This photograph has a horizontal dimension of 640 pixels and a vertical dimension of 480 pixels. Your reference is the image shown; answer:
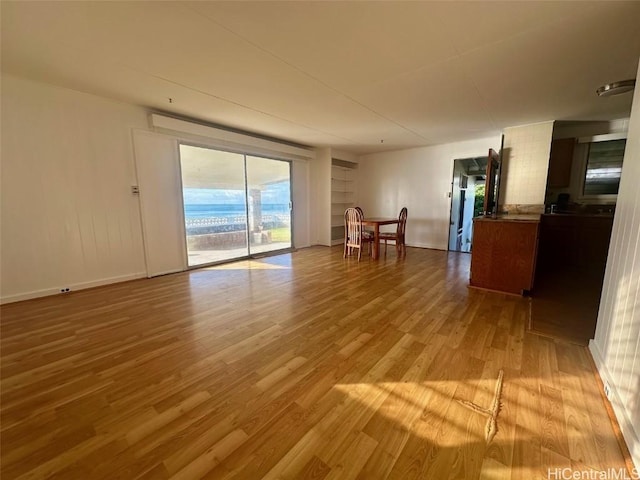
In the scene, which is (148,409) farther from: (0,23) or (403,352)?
(0,23)

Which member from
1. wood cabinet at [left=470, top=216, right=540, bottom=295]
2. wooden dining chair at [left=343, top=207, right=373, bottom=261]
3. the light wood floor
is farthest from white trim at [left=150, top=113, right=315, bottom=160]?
wood cabinet at [left=470, top=216, right=540, bottom=295]

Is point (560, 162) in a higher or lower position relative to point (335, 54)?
lower

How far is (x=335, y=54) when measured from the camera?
2.19 m

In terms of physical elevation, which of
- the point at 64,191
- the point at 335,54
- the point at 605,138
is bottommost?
the point at 64,191

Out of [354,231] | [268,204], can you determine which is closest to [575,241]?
[354,231]

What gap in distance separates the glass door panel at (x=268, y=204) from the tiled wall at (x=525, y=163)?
4.33 m

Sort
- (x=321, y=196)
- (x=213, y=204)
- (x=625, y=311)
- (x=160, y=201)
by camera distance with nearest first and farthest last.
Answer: (x=625, y=311), (x=160, y=201), (x=213, y=204), (x=321, y=196)

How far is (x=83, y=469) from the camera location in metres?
1.07

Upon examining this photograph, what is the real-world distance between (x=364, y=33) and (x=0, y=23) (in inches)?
106

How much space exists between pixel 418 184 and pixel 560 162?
98.6 inches

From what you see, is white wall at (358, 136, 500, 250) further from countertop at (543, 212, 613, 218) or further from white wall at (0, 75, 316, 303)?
white wall at (0, 75, 316, 303)

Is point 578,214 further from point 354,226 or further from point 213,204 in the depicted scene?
point 213,204

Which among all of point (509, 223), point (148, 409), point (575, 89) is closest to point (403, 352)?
point (148, 409)

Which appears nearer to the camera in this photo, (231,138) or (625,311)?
(625,311)
